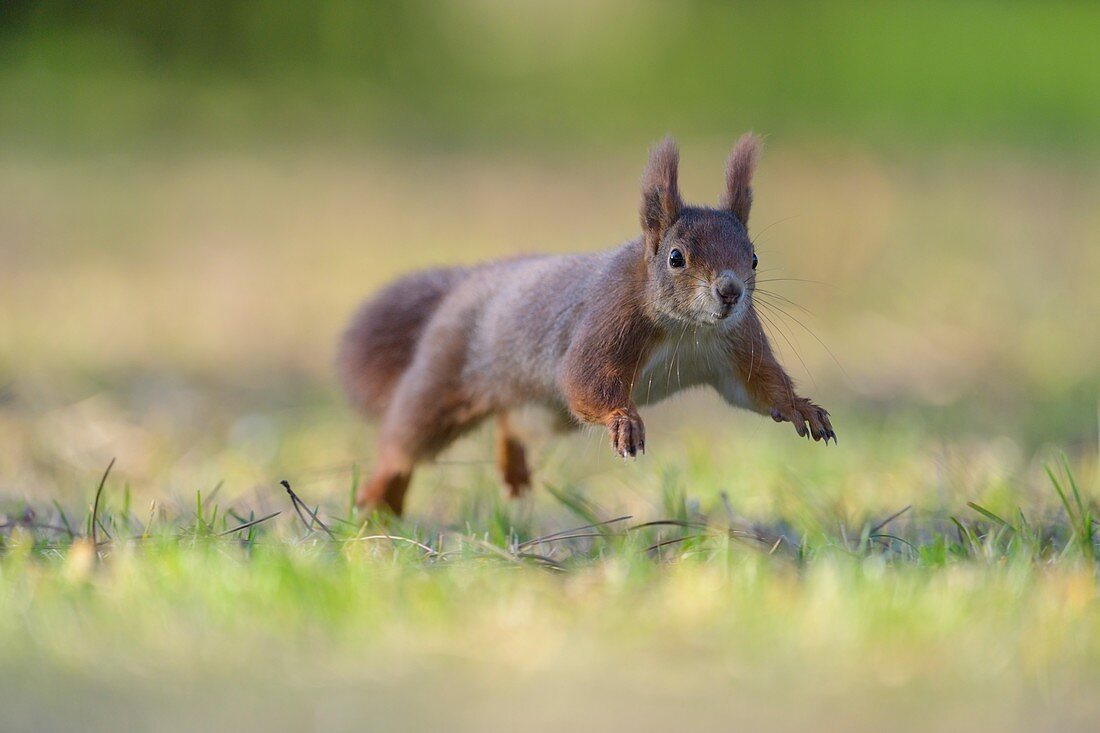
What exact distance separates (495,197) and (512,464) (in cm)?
606

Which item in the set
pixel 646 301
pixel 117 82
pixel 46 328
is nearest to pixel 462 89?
pixel 117 82

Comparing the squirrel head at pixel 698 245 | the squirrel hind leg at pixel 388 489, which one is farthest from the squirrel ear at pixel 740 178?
the squirrel hind leg at pixel 388 489

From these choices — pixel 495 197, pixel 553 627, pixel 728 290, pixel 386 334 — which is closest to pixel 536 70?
pixel 495 197

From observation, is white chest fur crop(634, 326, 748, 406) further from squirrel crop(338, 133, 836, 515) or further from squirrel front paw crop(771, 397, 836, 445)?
squirrel front paw crop(771, 397, 836, 445)

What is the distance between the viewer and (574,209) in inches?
389

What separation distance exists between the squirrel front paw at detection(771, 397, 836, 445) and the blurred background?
1.53 feet

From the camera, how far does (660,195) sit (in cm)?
357

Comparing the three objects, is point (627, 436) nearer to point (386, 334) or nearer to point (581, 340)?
point (581, 340)

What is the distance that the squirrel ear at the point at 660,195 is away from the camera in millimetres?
3561

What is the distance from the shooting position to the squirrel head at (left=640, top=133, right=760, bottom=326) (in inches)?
132

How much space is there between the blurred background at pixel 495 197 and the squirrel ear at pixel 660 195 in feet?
1.57

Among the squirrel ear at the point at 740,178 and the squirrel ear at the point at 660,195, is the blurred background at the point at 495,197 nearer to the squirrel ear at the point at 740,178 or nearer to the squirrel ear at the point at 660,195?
the squirrel ear at the point at 740,178

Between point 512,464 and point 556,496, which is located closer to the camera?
point 556,496

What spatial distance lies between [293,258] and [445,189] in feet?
5.77
